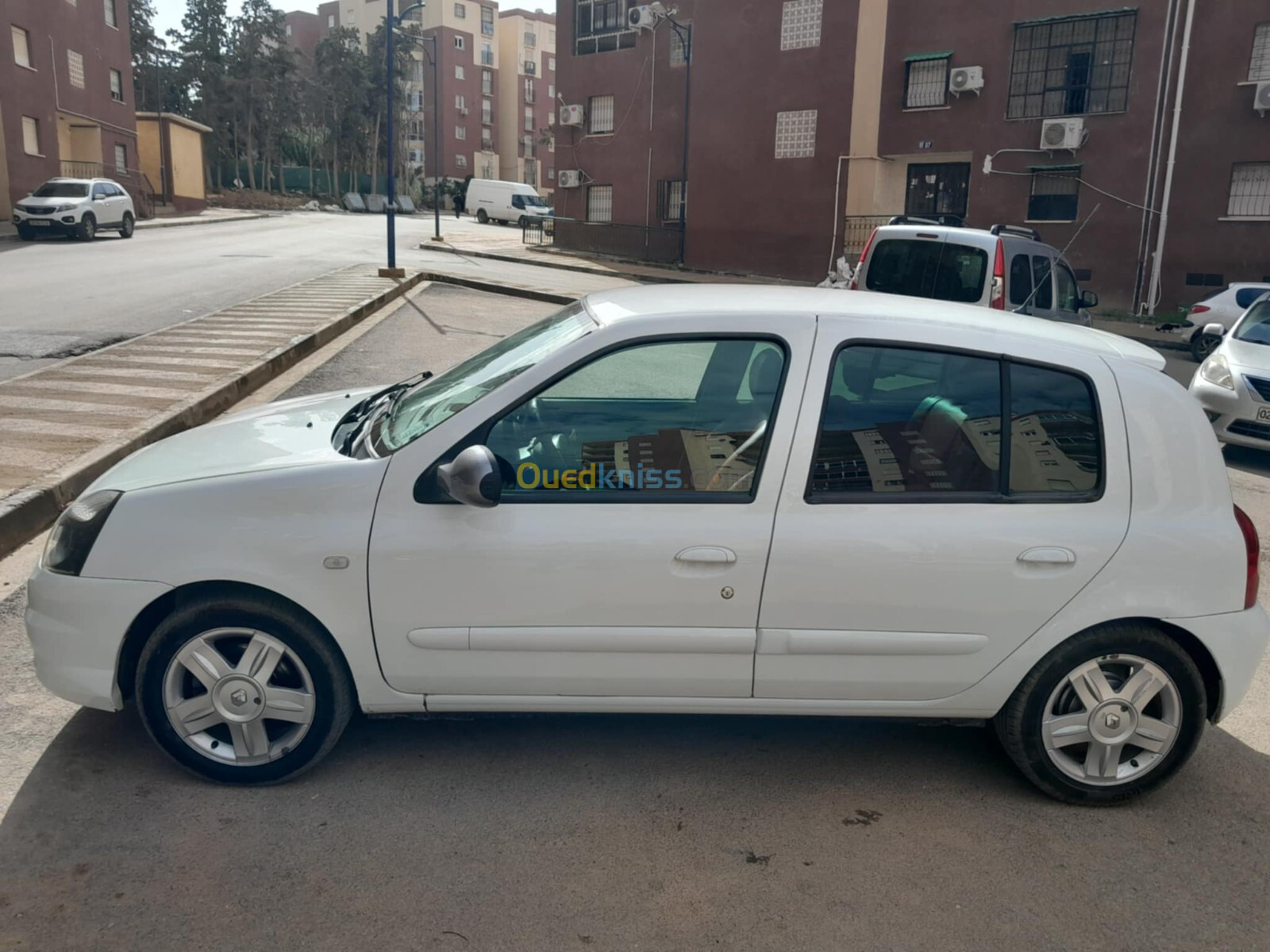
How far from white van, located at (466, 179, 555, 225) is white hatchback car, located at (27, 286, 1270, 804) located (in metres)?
55.1

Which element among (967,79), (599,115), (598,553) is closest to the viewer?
(598,553)

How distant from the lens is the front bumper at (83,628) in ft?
11.0

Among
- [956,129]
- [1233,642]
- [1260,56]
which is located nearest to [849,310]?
[1233,642]

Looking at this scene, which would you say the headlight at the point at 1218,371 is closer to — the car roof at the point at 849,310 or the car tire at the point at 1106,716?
the car roof at the point at 849,310

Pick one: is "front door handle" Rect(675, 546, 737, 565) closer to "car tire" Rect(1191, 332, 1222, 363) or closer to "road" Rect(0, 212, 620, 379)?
"road" Rect(0, 212, 620, 379)

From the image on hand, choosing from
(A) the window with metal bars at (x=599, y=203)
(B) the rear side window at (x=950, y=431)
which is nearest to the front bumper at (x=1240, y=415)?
(B) the rear side window at (x=950, y=431)

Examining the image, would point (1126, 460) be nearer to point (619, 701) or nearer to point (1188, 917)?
point (1188, 917)

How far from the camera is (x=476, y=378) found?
3797 mm

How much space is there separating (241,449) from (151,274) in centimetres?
1784

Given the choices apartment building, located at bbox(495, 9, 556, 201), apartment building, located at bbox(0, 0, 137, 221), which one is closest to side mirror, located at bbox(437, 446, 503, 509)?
apartment building, located at bbox(0, 0, 137, 221)

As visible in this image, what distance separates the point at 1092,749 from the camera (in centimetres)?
352

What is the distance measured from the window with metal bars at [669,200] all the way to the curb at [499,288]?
44.9 ft

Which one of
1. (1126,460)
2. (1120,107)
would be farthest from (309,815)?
(1120,107)

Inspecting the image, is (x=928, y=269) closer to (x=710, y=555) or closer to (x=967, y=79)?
(x=710, y=555)
